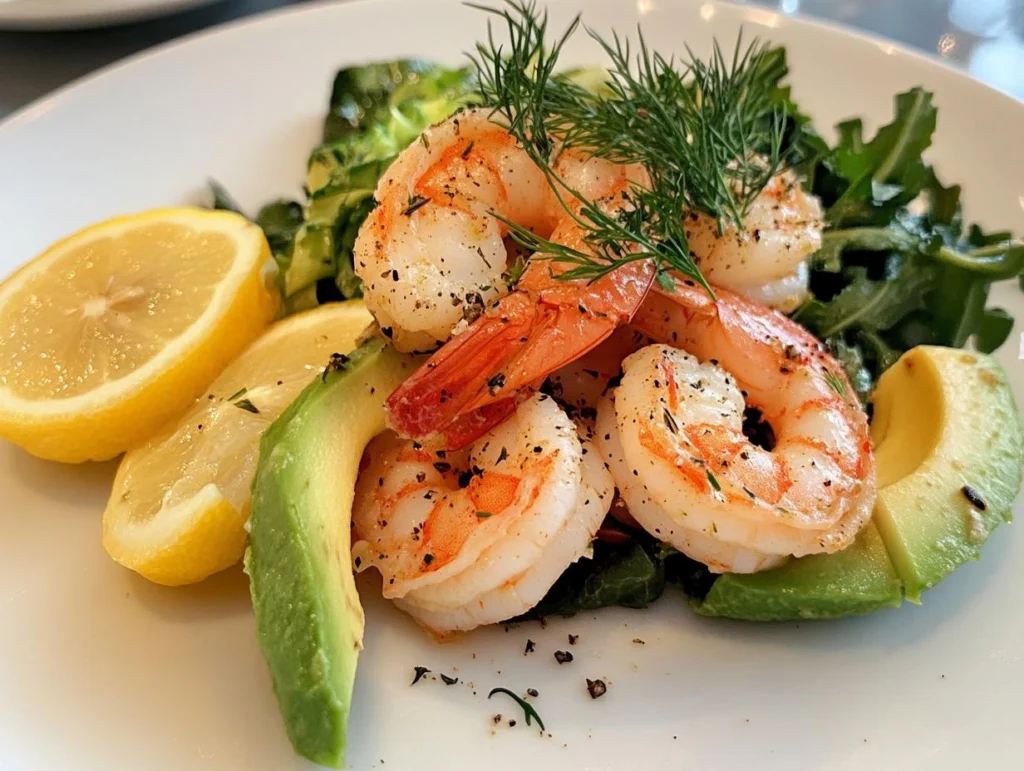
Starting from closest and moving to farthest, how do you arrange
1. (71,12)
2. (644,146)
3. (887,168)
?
(644,146) < (887,168) < (71,12)

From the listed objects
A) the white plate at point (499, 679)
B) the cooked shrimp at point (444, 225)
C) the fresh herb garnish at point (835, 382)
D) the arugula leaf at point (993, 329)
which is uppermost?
the cooked shrimp at point (444, 225)

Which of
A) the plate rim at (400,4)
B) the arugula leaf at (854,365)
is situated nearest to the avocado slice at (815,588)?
the arugula leaf at (854,365)

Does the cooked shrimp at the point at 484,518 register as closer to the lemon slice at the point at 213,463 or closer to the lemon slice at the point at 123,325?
the lemon slice at the point at 213,463

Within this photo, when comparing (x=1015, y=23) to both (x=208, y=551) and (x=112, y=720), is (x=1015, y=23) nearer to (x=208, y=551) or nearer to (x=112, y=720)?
(x=208, y=551)

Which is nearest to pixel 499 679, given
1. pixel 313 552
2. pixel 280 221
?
pixel 313 552

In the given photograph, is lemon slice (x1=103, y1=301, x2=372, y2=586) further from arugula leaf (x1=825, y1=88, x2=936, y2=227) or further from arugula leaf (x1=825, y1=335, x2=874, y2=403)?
arugula leaf (x1=825, y1=88, x2=936, y2=227)

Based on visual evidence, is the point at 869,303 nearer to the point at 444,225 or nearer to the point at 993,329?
the point at 993,329

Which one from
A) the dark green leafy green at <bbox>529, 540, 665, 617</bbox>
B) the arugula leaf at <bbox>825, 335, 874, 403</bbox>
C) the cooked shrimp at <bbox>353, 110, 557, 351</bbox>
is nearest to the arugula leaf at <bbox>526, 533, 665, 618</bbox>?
the dark green leafy green at <bbox>529, 540, 665, 617</bbox>
